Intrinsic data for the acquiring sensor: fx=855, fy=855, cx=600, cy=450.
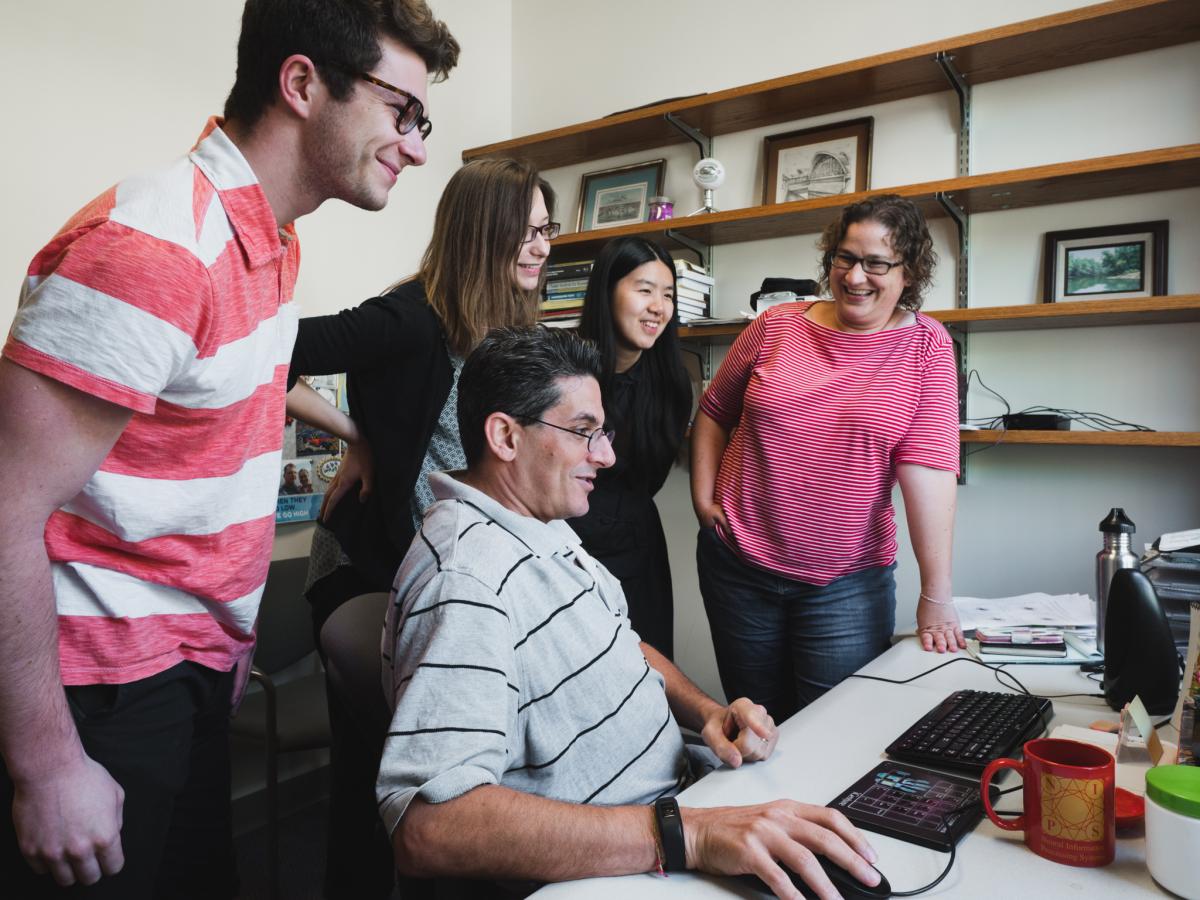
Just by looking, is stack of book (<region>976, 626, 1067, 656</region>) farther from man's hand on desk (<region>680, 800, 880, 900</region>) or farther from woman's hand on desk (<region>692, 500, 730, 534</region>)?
man's hand on desk (<region>680, 800, 880, 900</region>)

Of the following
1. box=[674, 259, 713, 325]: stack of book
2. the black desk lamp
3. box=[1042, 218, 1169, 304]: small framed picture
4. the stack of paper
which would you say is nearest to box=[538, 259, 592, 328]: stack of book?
box=[674, 259, 713, 325]: stack of book

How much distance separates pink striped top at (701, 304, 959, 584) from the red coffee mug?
3.09 ft

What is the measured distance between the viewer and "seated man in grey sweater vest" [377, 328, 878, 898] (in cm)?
85

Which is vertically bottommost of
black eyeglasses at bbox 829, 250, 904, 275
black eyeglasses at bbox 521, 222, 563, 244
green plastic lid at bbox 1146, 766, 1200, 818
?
green plastic lid at bbox 1146, 766, 1200, 818

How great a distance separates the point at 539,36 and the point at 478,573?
124 inches

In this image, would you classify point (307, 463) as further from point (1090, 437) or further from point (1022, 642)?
point (1090, 437)

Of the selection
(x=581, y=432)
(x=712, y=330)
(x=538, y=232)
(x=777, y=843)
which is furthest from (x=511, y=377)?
(x=712, y=330)

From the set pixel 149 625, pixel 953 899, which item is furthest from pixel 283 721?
pixel 953 899

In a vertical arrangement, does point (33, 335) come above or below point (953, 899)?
above

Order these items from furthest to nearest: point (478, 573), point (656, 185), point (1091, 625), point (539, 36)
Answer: point (539, 36), point (656, 185), point (1091, 625), point (478, 573)

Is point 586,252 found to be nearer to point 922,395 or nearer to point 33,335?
point 922,395

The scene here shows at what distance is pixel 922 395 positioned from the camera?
6.02ft

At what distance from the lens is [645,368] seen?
2264 mm

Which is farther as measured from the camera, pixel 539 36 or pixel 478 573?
pixel 539 36
